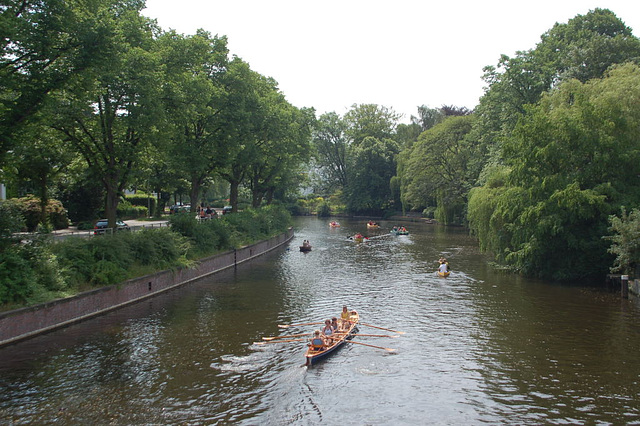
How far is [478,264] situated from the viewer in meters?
40.7

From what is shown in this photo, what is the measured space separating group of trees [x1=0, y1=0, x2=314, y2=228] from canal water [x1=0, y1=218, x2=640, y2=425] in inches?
376

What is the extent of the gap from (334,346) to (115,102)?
65.4 feet

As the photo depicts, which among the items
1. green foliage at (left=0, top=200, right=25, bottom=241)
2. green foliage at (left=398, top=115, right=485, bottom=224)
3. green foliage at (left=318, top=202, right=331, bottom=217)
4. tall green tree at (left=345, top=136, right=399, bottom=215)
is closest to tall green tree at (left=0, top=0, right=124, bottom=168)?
green foliage at (left=0, top=200, right=25, bottom=241)

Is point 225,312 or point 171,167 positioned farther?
point 171,167

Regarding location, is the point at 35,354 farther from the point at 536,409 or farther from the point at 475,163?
the point at 475,163

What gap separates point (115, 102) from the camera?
2958 centimetres

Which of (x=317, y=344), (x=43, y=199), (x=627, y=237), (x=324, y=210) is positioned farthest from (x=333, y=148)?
(x=317, y=344)

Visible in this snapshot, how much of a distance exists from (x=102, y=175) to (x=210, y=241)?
33.3 feet

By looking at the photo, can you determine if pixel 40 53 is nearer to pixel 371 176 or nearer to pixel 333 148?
pixel 371 176

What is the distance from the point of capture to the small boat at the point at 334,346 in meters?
17.8

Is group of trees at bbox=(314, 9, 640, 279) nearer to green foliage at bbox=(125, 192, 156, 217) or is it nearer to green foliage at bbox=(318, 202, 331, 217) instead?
green foliage at bbox=(125, 192, 156, 217)

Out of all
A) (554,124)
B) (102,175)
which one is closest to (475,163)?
(554,124)

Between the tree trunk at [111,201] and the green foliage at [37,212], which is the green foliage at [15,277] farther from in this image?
the green foliage at [37,212]

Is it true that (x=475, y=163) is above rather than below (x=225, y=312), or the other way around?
above
